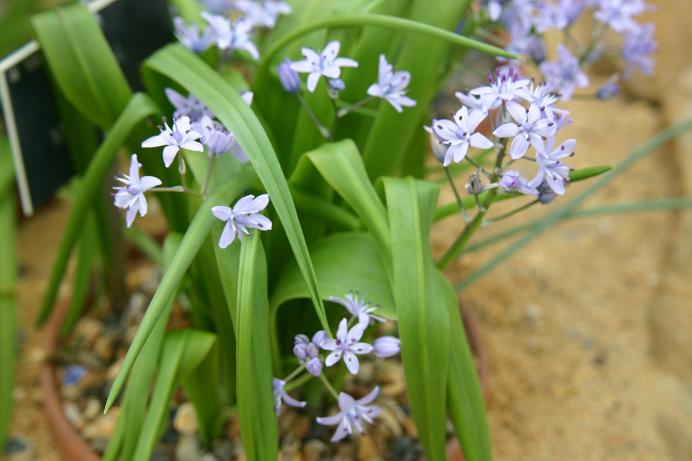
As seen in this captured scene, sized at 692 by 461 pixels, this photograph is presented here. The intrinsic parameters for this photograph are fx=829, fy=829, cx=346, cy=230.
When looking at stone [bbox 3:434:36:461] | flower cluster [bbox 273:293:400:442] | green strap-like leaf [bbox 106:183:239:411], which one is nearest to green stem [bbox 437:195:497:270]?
flower cluster [bbox 273:293:400:442]

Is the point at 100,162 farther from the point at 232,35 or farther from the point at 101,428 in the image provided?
the point at 101,428

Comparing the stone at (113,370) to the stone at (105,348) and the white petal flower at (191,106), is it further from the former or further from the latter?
the white petal flower at (191,106)

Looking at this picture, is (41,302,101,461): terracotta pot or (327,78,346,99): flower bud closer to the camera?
(327,78,346,99): flower bud

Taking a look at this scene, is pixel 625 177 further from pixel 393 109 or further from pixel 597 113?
pixel 393 109

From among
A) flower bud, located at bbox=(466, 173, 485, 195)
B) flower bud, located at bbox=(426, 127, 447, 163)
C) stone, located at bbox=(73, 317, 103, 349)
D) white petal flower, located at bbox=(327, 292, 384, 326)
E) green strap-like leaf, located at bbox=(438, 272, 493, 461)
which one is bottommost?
stone, located at bbox=(73, 317, 103, 349)

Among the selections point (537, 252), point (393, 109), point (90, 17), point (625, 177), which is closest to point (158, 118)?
point (90, 17)

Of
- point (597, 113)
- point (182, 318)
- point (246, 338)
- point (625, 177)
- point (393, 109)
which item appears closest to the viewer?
point (246, 338)

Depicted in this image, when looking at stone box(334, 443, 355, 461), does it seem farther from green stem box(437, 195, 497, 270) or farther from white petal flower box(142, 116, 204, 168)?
white petal flower box(142, 116, 204, 168)
